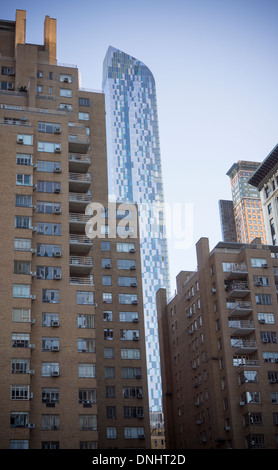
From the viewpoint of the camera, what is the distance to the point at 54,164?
278 ft

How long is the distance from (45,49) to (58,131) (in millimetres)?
32796

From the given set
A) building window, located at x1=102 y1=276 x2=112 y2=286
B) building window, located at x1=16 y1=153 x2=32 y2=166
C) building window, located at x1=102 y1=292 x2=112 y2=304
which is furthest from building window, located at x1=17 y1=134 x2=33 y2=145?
building window, located at x1=102 y1=292 x2=112 y2=304

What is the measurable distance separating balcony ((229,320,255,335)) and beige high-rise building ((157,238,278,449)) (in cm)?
15

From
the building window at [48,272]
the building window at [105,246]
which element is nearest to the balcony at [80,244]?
the building window at [48,272]

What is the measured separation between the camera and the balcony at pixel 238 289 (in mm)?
102562

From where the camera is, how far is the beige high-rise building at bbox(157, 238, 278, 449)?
95.2m

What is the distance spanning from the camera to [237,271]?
10444 cm

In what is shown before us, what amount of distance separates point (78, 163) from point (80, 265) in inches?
586

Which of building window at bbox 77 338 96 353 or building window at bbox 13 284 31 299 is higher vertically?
building window at bbox 13 284 31 299

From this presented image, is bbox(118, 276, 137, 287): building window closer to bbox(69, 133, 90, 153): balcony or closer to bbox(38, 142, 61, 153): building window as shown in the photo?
bbox(69, 133, 90, 153): balcony

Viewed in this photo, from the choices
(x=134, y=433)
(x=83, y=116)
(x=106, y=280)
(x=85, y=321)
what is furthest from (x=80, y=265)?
(x=83, y=116)

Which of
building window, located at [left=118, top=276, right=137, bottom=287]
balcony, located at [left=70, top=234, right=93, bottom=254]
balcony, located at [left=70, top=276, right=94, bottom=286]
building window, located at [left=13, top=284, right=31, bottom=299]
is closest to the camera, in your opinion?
building window, located at [left=13, top=284, right=31, bottom=299]

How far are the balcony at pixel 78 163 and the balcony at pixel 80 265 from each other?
13.0 metres
